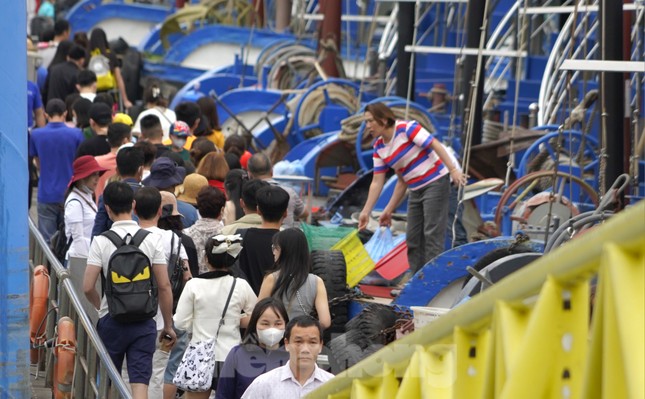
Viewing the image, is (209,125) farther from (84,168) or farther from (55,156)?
(84,168)

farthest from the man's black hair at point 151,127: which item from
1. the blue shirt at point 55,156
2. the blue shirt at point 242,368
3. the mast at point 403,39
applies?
the mast at point 403,39

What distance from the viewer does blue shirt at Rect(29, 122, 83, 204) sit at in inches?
422

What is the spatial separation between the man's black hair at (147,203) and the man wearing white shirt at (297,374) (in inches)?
71.0

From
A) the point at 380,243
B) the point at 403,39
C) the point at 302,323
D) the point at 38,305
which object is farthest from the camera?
the point at 403,39

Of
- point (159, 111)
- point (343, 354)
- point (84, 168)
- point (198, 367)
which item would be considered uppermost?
point (84, 168)

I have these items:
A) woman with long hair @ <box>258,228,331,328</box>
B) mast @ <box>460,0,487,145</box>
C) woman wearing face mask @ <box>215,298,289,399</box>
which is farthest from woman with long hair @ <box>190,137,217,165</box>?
woman wearing face mask @ <box>215,298,289,399</box>

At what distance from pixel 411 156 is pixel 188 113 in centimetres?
301

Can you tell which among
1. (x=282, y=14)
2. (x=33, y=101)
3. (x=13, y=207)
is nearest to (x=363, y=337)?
(x=13, y=207)

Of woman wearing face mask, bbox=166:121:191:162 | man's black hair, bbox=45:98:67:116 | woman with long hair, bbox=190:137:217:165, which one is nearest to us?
woman with long hair, bbox=190:137:217:165

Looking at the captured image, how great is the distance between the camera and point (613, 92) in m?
9.09

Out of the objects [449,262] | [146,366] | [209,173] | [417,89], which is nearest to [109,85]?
[417,89]

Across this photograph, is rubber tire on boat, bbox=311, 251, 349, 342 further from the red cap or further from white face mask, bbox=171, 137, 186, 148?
white face mask, bbox=171, 137, 186, 148

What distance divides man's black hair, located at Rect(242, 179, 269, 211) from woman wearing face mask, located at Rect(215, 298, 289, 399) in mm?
1923

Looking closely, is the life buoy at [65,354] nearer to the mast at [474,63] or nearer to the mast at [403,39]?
the mast at [474,63]
